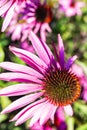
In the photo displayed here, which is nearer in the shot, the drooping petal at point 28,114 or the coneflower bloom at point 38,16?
the drooping petal at point 28,114

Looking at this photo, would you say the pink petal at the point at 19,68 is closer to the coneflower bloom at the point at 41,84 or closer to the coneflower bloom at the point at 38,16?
the coneflower bloom at the point at 41,84

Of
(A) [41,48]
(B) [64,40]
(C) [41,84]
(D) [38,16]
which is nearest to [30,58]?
(A) [41,48]

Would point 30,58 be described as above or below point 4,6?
below

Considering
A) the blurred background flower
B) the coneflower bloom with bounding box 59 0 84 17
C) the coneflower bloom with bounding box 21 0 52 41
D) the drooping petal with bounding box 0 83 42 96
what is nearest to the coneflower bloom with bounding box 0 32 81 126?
the drooping petal with bounding box 0 83 42 96

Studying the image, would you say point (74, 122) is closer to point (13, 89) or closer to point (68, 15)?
point (68, 15)

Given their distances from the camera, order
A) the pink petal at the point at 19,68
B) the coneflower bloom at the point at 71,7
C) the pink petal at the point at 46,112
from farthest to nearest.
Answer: the coneflower bloom at the point at 71,7
the pink petal at the point at 46,112
the pink petal at the point at 19,68

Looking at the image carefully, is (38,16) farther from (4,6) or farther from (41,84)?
(4,6)

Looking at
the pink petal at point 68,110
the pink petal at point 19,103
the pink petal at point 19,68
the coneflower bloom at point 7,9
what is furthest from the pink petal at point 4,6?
the pink petal at point 68,110

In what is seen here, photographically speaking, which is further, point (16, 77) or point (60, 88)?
point (60, 88)

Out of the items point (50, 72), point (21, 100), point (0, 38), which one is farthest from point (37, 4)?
point (21, 100)
